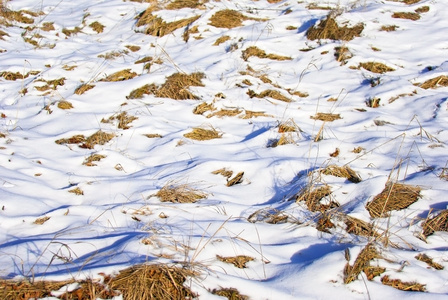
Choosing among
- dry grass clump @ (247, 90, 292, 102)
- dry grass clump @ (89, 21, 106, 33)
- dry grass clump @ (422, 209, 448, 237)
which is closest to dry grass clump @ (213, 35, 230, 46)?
dry grass clump @ (247, 90, 292, 102)

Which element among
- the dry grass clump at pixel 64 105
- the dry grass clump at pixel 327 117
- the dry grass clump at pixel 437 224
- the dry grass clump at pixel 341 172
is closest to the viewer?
the dry grass clump at pixel 437 224

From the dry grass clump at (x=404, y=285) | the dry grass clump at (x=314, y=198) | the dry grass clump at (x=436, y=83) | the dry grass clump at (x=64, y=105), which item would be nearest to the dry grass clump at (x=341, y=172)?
the dry grass clump at (x=314, y=198)

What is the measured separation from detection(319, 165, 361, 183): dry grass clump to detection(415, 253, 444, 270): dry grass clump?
3.13 ft

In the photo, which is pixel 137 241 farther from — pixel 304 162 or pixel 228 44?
pixel 228 44

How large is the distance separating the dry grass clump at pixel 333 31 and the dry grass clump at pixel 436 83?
149 centimetres

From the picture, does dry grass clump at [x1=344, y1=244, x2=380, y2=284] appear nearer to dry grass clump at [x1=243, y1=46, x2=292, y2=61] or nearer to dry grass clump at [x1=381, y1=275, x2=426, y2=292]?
dry grass clump at [x1=381, y1=275, x2=426, y2=292]

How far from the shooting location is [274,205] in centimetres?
295

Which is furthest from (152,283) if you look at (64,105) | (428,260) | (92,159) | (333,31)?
(333,31)

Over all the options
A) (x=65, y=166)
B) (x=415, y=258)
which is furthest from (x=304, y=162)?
(x=65, y=166)

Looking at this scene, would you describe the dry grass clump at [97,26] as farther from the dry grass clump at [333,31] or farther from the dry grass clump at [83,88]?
the dry grass clump at [333,31]

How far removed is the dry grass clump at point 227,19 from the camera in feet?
22.5

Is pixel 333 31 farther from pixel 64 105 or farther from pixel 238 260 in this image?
A: pixel 238 260

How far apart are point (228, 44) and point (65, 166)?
3.59 meters

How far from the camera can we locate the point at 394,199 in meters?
2.86
